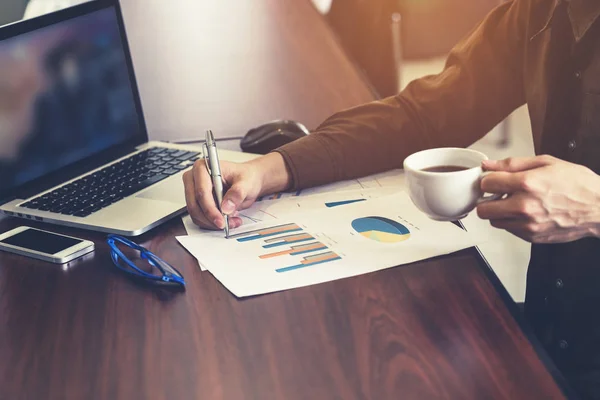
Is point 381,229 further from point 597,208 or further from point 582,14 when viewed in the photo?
point 582,14

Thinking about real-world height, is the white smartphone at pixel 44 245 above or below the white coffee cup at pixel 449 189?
below

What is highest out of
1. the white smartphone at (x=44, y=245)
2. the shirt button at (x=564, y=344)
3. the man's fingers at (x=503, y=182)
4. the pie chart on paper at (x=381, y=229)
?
the man's fingers at (x=503, y=182)

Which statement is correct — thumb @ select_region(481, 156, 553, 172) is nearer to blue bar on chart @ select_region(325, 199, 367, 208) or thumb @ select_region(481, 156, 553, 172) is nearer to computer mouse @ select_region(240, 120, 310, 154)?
blue bar on chart @ select_region(325, 199, 367, 208)

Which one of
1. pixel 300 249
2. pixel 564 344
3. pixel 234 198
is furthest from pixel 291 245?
pixel 564 344

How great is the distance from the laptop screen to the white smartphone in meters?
0.10

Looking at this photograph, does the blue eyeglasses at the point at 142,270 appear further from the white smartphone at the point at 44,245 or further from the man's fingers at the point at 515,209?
the man's fingers at the point at 515,209

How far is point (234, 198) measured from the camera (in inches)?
41.1

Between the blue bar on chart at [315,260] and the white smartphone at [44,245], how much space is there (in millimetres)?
286

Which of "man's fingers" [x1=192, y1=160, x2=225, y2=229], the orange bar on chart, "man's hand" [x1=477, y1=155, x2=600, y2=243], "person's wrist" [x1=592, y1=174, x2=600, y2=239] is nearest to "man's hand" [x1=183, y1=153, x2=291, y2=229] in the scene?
"man's fingers" [x1=192, y1=160, x2=225, y2=229]

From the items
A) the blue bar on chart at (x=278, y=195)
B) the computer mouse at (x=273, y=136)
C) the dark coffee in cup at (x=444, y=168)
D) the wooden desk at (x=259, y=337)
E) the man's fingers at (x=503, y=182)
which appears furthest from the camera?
the computer mouse at (x=273, y=136)

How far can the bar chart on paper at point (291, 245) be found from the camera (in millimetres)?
935

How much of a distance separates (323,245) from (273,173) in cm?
21

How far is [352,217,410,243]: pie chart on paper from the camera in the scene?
0.98 m

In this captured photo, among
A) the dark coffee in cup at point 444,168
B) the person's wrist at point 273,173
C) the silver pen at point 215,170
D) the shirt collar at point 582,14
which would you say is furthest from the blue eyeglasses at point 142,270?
the shirt collar at point 582,14
